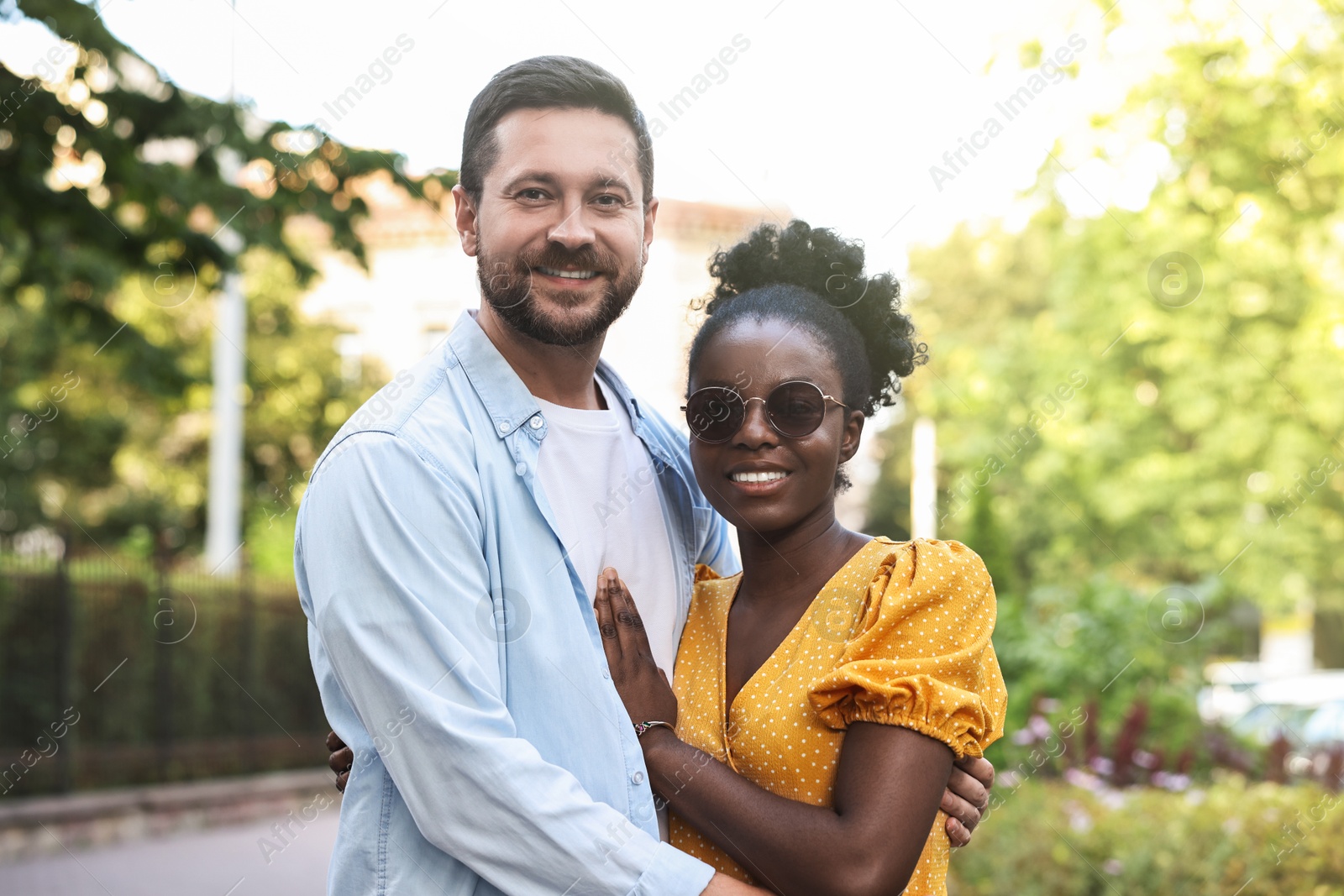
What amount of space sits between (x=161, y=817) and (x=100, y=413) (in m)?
11.9

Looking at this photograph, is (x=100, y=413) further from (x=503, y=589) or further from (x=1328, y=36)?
(x=503, y=589)

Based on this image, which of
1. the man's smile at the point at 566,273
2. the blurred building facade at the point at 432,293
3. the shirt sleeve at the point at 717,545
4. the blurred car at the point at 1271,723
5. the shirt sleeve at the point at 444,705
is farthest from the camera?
the blurred building facade at the point at 432,293

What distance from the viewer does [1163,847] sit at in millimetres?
5609

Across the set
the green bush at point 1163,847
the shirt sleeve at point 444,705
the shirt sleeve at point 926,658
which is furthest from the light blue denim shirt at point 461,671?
the green bush at point 1163,847

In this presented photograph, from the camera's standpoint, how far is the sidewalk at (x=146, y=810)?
8797mm

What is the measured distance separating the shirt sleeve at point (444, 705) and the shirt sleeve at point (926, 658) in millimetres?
398

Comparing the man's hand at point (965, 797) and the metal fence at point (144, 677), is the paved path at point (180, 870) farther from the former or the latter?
the man's hand at point (965, 797)

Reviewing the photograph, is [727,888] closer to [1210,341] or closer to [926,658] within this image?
[926,658]

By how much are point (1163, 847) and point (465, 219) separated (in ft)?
15.0

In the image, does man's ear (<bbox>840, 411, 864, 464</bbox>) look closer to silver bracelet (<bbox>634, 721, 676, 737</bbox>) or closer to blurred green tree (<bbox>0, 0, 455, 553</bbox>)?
silver bracelet (<bbox>634, 721, 676, 737</bbox>)

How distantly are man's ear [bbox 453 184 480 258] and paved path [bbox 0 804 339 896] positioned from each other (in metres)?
6.08
